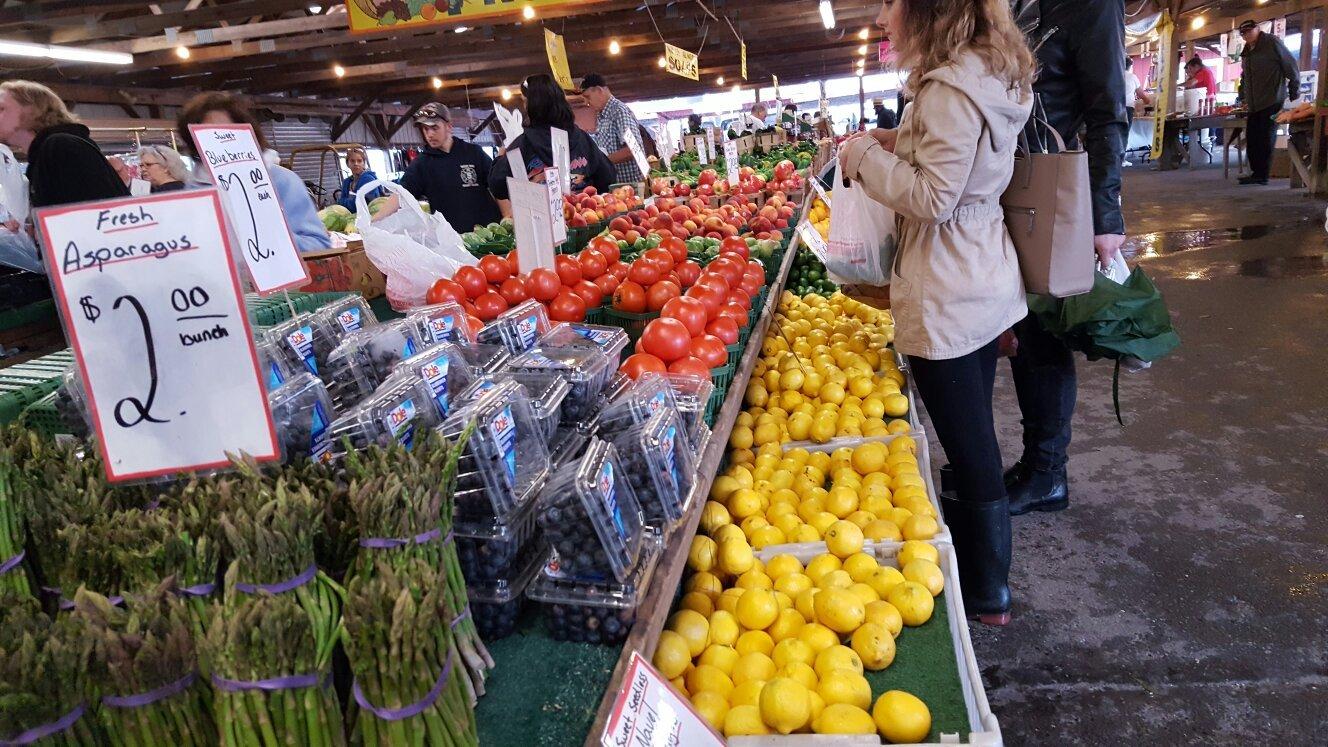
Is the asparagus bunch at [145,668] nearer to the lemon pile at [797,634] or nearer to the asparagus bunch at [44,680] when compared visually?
the asparagus bunch at [44,680]

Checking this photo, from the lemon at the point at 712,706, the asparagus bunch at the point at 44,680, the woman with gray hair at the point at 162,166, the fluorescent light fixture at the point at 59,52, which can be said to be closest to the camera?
the asparagus bunch at the point at 44,680

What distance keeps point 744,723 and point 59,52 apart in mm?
10947

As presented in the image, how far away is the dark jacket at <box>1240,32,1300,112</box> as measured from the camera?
35.3ft

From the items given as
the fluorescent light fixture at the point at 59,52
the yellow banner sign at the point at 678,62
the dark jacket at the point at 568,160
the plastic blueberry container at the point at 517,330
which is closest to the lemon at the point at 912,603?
the plastic blueberry container at the point at 517,330

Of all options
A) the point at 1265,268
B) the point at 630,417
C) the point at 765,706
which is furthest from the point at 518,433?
the point at 1265,268

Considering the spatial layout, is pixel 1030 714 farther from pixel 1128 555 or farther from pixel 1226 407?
pixel 1226 407

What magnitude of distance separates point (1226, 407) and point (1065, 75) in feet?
8.23

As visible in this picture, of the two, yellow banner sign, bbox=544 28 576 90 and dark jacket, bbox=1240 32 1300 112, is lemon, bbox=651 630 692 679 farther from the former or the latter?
dark jacket, bbox=1240 32 1300 112

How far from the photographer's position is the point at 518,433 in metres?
1.44

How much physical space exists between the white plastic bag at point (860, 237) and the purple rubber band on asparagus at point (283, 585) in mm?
1989

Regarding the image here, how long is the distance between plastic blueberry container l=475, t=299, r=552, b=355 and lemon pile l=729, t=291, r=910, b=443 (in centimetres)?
97

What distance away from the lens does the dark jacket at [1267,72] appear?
35.3 ft

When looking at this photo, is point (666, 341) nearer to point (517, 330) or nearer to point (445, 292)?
point (517, 330)

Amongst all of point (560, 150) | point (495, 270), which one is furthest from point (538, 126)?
point (495, 270)
